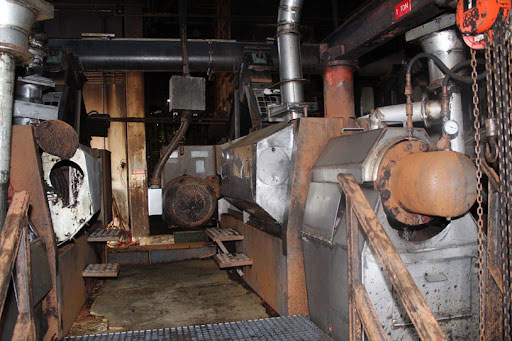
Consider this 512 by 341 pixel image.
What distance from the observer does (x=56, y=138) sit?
356 cm

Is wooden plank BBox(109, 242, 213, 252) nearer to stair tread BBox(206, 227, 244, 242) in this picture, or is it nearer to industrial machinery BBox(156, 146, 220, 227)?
industrial machinery BBox(156, 146, 220, 227)

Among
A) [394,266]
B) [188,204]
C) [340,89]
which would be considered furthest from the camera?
[188,204]

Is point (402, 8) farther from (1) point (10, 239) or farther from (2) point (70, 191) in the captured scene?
(1) point (10, 239)

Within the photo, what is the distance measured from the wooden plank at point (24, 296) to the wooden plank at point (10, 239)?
9 centimetres

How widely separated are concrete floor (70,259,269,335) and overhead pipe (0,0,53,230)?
173 cm

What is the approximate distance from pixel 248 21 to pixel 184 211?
220 inches

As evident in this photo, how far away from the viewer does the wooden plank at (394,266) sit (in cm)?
195

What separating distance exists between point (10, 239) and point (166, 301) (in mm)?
2644

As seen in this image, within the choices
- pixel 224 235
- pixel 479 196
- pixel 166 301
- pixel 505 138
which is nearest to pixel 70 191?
pixel 166 301

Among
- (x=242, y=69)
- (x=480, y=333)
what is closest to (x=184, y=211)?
(x=242, y=69)

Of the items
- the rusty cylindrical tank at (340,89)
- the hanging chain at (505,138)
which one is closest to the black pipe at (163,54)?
the rusty cylindrical tank at (340,89)

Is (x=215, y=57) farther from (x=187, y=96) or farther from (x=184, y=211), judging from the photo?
(x=184, y=211)

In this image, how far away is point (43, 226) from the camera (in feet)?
11.3

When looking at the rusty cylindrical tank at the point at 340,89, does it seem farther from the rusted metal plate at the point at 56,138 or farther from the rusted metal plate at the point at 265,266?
the rusted metal plate at the point at 56,138
